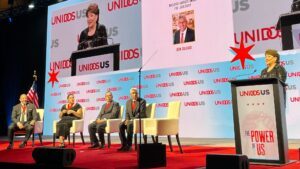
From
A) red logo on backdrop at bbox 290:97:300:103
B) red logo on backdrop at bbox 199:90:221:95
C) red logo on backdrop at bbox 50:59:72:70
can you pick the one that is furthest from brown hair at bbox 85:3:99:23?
red logo on backdrop at bbox 290:97:300:103

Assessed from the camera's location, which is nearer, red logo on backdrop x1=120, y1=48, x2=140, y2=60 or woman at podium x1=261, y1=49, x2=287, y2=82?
woman at podium x1=261, y1=49, x2=287, y2=82

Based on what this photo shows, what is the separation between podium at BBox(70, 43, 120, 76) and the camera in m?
7.39

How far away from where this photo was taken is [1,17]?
9.48m

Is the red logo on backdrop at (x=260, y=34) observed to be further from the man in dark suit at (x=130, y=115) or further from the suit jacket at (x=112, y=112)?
the suit jacket at (x=112, y=112)

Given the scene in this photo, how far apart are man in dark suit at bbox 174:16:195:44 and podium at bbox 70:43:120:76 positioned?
1.54 metres

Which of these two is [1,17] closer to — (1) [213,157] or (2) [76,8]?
(2) [76,8]

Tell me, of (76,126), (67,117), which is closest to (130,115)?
(76,126)

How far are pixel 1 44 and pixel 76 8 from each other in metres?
3.34

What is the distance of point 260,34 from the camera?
18.4ft

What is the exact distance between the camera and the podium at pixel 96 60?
291 inches

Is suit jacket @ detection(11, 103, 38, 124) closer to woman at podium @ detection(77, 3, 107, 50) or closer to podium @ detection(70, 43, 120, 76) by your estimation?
podium @ detection(70, 43, 120, 76)

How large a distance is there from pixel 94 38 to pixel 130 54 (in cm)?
113

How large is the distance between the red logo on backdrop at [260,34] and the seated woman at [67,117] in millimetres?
3075

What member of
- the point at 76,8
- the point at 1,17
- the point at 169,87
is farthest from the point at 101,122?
the point at 1,17
